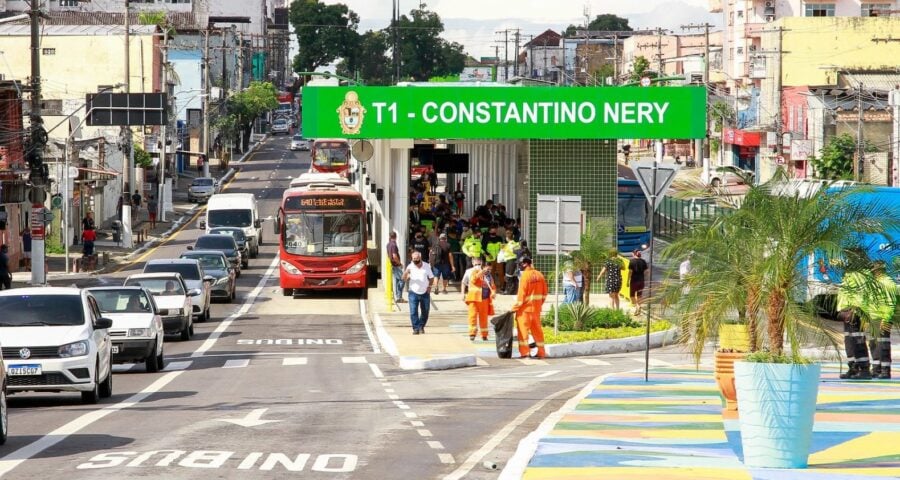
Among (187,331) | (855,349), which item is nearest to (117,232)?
(187,331)

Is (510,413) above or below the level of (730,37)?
below

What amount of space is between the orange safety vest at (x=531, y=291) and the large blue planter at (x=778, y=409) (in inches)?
517

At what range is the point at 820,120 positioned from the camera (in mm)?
81625

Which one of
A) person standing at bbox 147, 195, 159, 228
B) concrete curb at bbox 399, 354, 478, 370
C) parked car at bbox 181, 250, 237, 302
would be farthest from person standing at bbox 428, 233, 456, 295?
person standing at bbox 147, 195, 159, 228

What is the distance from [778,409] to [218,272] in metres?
32.3

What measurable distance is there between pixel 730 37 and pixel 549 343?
3596 inches

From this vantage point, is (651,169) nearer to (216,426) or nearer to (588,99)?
(216,426)

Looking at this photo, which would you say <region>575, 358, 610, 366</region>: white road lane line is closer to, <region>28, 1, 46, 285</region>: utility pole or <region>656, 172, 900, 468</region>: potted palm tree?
<region>656, 172, 900, 468</region>: potted palm tree

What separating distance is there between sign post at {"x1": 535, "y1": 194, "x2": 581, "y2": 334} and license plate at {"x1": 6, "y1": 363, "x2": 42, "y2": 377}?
1156cm

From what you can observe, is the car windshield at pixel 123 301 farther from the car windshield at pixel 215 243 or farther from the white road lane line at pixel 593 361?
the car windshield at pixel 215 243

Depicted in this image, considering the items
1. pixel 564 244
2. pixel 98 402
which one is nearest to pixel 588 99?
pixel 564 244

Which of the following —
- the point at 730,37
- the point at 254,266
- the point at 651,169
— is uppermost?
the point at 730,37

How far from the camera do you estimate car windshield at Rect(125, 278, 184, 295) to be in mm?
33375

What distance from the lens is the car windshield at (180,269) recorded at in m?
38.6
